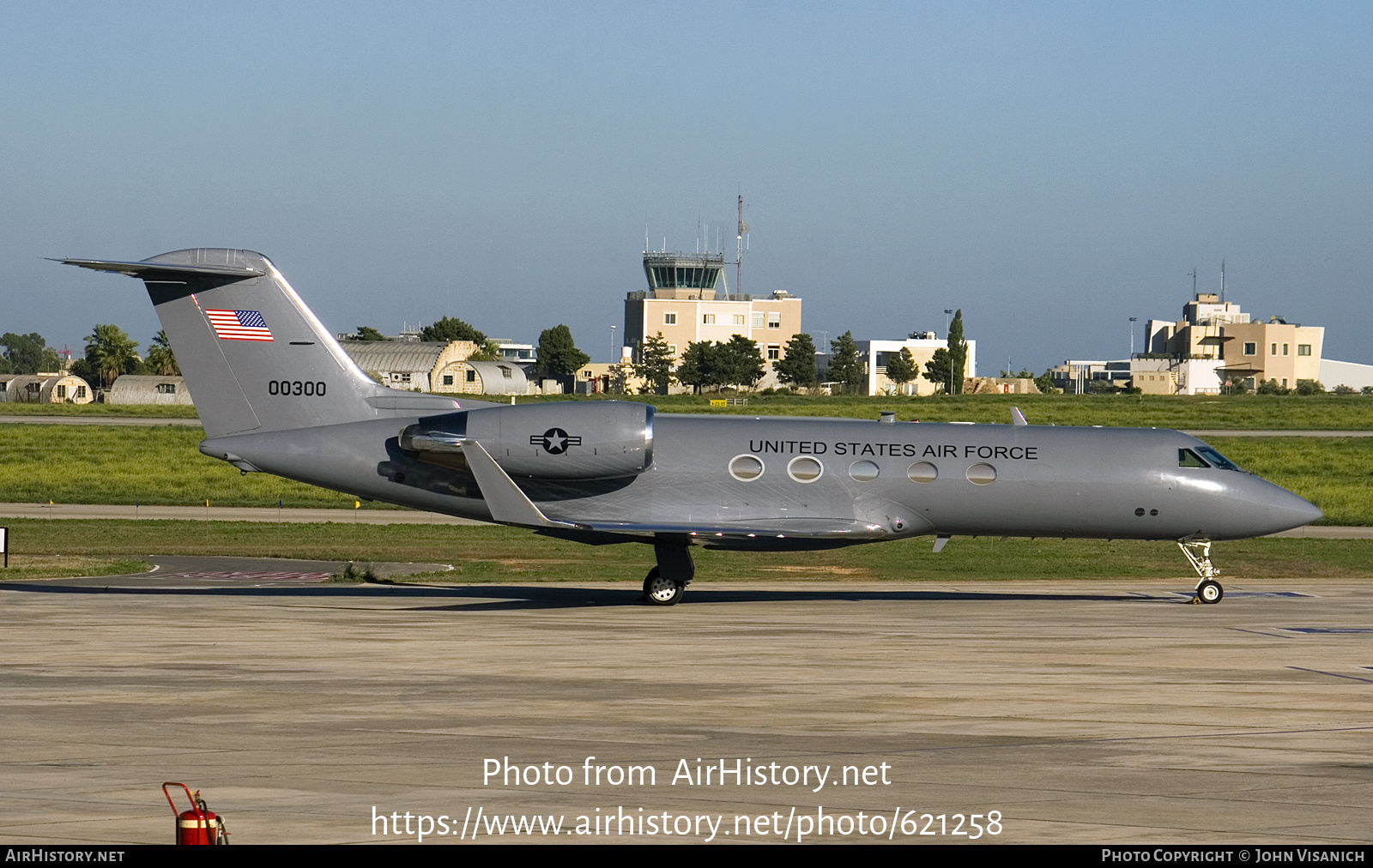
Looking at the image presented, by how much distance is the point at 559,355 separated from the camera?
438ft

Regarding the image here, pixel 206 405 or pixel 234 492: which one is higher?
pixel 206 405

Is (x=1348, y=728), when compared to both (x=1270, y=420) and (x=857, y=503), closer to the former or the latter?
(x=857, y=503)

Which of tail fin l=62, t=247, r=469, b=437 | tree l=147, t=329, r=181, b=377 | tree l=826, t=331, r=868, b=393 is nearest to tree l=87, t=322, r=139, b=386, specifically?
tree l=147, t=329, r=181, b=377

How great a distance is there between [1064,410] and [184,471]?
4180 cm

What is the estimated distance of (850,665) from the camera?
1623cm

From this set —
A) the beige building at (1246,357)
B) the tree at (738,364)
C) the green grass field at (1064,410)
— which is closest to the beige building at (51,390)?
the green grass field at (1064,410)

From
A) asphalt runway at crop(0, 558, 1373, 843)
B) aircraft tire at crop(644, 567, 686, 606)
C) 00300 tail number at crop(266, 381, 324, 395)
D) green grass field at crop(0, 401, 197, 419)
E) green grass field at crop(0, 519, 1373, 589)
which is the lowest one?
green grass field at crop(0, 519, 1373, 589)

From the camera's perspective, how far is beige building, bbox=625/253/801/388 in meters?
142

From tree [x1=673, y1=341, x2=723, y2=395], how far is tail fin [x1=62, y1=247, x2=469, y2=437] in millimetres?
98545

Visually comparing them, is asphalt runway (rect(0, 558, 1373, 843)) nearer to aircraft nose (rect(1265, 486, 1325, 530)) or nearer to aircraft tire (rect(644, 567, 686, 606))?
aircraft tire (rect(644, 567, 686, 606))

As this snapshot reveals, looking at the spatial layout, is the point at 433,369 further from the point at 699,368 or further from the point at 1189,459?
the point at 1189,459

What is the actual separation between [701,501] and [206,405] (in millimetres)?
8323

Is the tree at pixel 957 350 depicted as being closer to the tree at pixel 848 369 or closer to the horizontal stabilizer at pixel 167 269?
the tree at pixel 848 369

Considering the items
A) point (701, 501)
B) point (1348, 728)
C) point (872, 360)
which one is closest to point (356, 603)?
point (701, 501)
